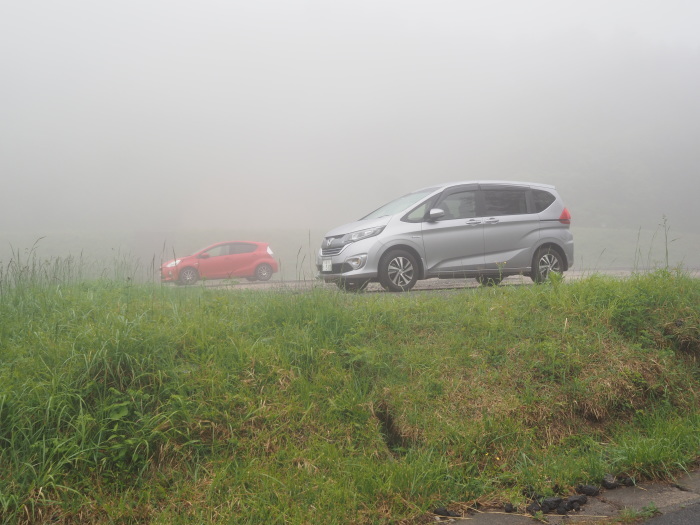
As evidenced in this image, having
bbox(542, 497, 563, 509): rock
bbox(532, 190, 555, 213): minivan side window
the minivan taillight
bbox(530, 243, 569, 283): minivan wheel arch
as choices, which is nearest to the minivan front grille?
bbox(530, 243, 569, 283): minivan wheel arch

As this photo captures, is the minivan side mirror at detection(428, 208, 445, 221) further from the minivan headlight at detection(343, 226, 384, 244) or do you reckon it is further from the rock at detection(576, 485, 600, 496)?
the rock at detection(576, 485, 600, 496)

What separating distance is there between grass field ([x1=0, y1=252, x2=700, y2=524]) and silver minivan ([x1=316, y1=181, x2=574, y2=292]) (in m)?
2.82

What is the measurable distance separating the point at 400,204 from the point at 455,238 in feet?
3.99

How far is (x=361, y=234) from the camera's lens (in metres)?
Result: 9.02

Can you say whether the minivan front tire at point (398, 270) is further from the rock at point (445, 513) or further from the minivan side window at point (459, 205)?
the rock at point (445, 513)

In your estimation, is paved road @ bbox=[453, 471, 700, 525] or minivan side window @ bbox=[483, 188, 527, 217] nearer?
paved road @ bbox=[453, 471, 700, 525]

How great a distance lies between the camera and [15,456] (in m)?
3.51

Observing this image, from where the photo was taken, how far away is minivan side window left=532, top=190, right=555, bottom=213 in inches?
400

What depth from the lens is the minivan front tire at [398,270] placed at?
880 centimetres

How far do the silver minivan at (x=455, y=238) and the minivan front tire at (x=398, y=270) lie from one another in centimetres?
2

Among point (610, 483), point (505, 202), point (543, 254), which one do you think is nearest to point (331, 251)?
point (505, 202)

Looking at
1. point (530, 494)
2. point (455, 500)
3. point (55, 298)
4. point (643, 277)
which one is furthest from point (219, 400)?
point (643, 277)

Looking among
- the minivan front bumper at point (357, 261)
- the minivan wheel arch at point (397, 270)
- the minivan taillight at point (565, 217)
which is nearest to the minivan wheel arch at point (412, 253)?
the minivan wheel arch at point (397, 270)

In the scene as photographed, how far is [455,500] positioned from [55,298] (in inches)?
177
